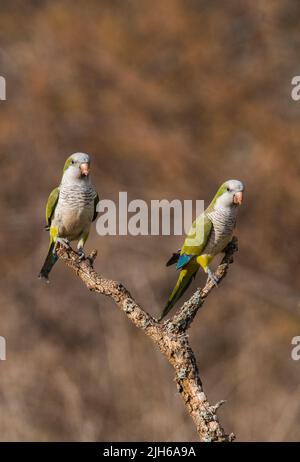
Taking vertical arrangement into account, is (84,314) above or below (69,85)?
below

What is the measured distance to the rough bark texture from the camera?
3.26 m

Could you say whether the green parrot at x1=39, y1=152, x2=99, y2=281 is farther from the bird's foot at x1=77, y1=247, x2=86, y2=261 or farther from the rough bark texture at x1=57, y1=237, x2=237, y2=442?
the rough bark texture at x1=57, y1=237, x2=237, y2=442

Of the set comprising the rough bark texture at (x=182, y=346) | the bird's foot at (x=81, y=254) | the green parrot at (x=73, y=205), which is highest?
the green parrot at (x=73, y=205)

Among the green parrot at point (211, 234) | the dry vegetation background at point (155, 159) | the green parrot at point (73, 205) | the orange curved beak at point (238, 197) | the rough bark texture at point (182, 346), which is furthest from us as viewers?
the dry vegetation background at point (155, 159)

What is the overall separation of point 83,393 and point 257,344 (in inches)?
127

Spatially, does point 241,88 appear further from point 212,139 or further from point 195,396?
point 195,396

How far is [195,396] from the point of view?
3.38 metres

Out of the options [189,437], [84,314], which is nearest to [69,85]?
[84,314]

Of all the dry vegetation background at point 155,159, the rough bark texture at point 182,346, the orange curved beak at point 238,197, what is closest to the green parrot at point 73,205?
the orange curved beak at point 238,197

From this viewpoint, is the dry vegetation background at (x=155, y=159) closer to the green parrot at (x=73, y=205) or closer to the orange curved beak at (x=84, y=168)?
the green parrot at (x=73, y=205)

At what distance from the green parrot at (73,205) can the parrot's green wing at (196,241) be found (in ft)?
A: 2.08

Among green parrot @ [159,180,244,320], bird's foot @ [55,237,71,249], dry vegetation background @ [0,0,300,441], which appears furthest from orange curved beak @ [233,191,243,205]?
dry vegetation background @ [0,0,300,441]

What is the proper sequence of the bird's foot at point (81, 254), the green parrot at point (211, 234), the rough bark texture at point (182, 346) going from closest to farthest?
the rough bark texture at point (182, 346) < the bird's foot at point (81, 254) < the green parrot at point (211, 234)

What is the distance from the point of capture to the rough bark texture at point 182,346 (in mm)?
3260
